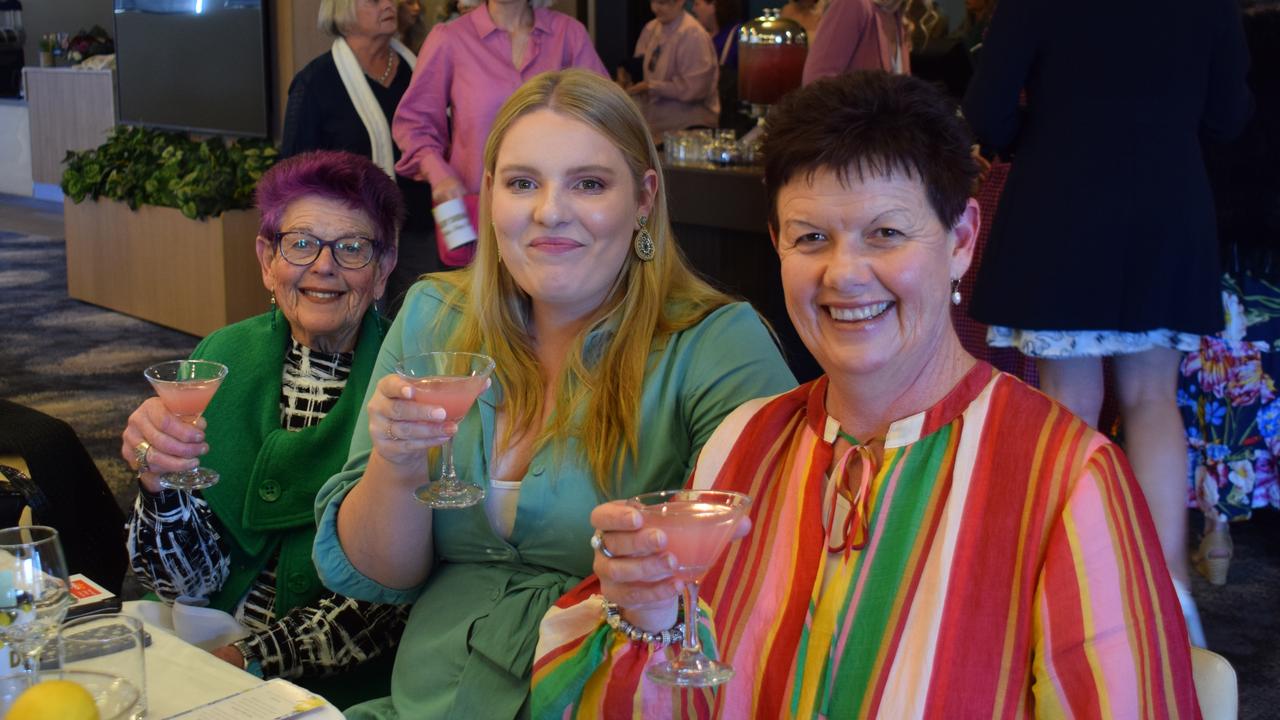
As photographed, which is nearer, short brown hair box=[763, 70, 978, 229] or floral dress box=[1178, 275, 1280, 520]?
short brown hair box=[763, 70, 978, 229]

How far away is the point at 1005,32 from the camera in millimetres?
3229

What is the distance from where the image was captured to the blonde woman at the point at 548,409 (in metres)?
2.00

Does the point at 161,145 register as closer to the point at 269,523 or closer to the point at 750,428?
the point at 269,523

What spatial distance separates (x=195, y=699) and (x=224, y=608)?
824 mm

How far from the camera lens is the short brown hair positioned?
1.57 metres

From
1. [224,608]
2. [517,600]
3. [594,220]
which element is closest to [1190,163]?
[594,220]

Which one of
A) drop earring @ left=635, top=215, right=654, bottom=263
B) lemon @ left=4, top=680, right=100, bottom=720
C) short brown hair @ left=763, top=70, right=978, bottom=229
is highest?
short brown hair @ left=763, top=70, right=978, bottom=229

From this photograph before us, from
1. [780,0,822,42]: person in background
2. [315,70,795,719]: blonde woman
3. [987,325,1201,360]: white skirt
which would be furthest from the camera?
[780,0,822,42]: person in background

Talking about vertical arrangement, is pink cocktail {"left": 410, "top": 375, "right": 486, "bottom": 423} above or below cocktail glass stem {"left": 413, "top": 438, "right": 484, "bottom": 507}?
above

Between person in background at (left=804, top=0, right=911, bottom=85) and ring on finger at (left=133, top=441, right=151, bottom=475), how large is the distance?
2.97m

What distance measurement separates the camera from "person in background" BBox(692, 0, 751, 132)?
24.8 feet

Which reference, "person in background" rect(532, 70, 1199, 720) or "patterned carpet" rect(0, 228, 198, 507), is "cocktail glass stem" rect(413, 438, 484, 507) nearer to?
"person in background" rect(532, 70, 1199, 720)

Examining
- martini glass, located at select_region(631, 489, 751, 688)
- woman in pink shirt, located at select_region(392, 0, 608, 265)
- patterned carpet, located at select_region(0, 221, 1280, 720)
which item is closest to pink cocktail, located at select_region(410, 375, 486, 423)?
martini glass, located at select_region(631, 489, 751, 688)

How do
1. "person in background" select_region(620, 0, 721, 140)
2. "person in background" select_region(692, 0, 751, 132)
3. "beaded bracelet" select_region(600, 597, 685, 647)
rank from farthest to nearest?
"person in background" select_region(692, 0, 751, 132) → "person in background" select_region(620, 0, 721, 140) → "beaded bracelet" select_region(600, 597, 685, 647)
